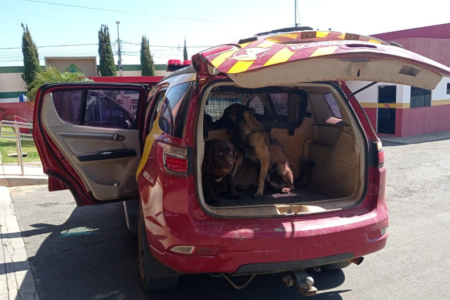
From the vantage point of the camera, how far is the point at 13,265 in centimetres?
418

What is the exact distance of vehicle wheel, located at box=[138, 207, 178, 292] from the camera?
122 inches

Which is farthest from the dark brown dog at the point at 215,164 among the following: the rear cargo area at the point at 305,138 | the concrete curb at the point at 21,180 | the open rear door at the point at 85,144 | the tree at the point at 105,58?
the tree at the point at 105,58

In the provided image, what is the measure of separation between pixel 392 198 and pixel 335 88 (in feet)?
12.8

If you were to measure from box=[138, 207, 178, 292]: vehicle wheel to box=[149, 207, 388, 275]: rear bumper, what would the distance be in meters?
0.25

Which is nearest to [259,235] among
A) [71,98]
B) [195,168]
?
[195,168]

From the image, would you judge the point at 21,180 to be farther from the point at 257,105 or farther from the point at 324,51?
the point at 324,51

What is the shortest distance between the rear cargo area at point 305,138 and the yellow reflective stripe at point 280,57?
109 cm

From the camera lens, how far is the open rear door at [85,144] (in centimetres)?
418

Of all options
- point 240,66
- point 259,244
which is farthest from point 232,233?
point 240,66

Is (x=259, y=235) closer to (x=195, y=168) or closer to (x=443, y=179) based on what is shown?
(x=195, y=168)

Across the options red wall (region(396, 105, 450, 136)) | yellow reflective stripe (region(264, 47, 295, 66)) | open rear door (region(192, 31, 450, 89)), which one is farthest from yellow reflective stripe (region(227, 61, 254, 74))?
red wall (region(396, 105, 450, 136))

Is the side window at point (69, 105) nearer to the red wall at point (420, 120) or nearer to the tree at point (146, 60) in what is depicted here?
the red wall at point (420, 120)

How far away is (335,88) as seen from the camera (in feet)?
11.3

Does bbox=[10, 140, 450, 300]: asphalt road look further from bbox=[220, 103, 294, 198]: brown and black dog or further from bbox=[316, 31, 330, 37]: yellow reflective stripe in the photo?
bbox=[316, 31, 330, 37]: yellow reflective stripe
